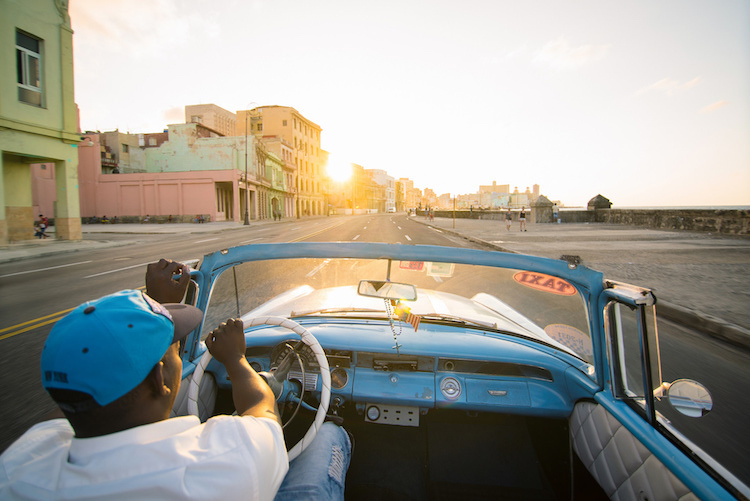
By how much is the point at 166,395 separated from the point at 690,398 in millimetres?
1900

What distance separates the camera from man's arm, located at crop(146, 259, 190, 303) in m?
2.05

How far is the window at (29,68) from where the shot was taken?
15617 millimetres

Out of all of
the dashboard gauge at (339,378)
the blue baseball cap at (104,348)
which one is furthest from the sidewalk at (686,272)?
the blue baseball cap at (104,348)

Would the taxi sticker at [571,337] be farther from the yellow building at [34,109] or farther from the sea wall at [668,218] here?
the yellow building at [34,109]

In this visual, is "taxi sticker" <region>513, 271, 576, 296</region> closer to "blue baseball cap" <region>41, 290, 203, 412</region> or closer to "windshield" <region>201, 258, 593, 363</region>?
"windshield" <region>201, 258, 593, 363</region>

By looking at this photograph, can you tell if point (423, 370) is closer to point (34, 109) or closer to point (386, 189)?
point (34, 109)

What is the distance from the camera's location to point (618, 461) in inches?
67.4

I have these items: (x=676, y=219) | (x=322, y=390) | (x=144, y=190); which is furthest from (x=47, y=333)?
(x=144, y=190)

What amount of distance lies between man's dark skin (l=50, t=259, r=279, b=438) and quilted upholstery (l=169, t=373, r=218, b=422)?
807 millimetres

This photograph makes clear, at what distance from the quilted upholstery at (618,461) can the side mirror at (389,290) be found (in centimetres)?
118

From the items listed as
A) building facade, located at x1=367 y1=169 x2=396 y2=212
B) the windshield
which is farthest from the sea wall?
building facade, located at x1=367 y1=169 x2=396 y2=212

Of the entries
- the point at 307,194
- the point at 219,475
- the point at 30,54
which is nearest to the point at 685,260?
the point at 219,475

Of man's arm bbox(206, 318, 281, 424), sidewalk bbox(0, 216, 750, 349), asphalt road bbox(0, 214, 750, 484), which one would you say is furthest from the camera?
sidewalk bbox(0, 216, 750, 349)

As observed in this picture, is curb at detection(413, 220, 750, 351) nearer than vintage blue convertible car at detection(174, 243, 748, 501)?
No
